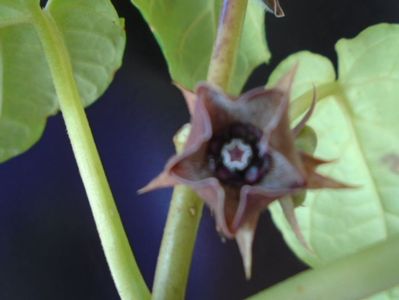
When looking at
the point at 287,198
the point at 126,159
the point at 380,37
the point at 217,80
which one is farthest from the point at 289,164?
the point at 126,159

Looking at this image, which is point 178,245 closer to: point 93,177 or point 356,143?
point 93,177

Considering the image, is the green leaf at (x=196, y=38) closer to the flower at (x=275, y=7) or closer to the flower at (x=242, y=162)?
the flower at (x=275, y=7)

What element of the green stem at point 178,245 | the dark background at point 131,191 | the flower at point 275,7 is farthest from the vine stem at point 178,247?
the dark background at point 131,191

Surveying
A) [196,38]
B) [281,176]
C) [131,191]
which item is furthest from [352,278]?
[131,191]

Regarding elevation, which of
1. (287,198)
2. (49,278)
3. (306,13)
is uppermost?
(287,198)

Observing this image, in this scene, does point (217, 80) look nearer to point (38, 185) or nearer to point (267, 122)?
point (267, 122)

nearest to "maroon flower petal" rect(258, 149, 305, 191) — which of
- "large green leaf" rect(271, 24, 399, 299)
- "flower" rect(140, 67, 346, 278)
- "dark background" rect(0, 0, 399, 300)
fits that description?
"flower" rect(140, 67, 346, 278)
